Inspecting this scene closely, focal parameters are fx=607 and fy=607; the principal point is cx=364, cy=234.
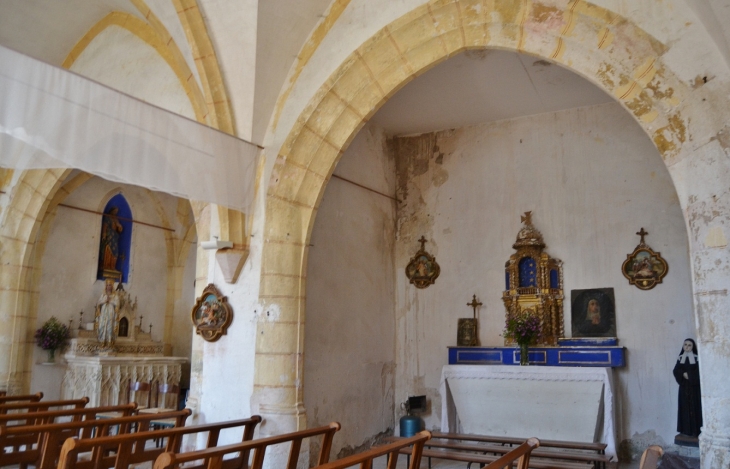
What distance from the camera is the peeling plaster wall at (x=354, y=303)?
6.93 meters

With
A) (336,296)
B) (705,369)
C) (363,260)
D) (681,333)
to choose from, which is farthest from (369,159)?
(705,369)

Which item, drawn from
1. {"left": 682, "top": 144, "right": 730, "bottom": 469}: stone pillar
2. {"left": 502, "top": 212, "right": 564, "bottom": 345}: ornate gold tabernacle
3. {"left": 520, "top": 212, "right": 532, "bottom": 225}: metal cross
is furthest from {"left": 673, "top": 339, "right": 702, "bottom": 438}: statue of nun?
{"left": 520, "top": 212, "right": 532, "bottom": 225}: metal cross

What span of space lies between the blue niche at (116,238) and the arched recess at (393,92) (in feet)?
16.3

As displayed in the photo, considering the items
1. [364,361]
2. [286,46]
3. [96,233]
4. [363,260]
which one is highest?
[286,46]

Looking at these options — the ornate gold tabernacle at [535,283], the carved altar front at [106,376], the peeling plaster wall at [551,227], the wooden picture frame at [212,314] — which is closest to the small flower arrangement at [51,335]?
the carved altar front at [106,376]

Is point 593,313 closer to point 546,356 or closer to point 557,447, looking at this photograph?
point 546,356

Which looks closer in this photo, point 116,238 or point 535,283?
point 535,283

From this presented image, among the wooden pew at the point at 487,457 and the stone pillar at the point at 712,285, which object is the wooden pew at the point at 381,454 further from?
the stone pillar at the point at 712,285

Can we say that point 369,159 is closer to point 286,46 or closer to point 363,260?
point 363,260

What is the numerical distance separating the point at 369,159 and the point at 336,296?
6.76ft

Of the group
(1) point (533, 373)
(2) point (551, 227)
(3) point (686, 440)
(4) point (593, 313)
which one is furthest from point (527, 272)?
(3) point (686, 440)

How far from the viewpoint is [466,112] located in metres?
8.12

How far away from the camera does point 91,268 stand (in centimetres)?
975

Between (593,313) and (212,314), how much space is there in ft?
14.4
